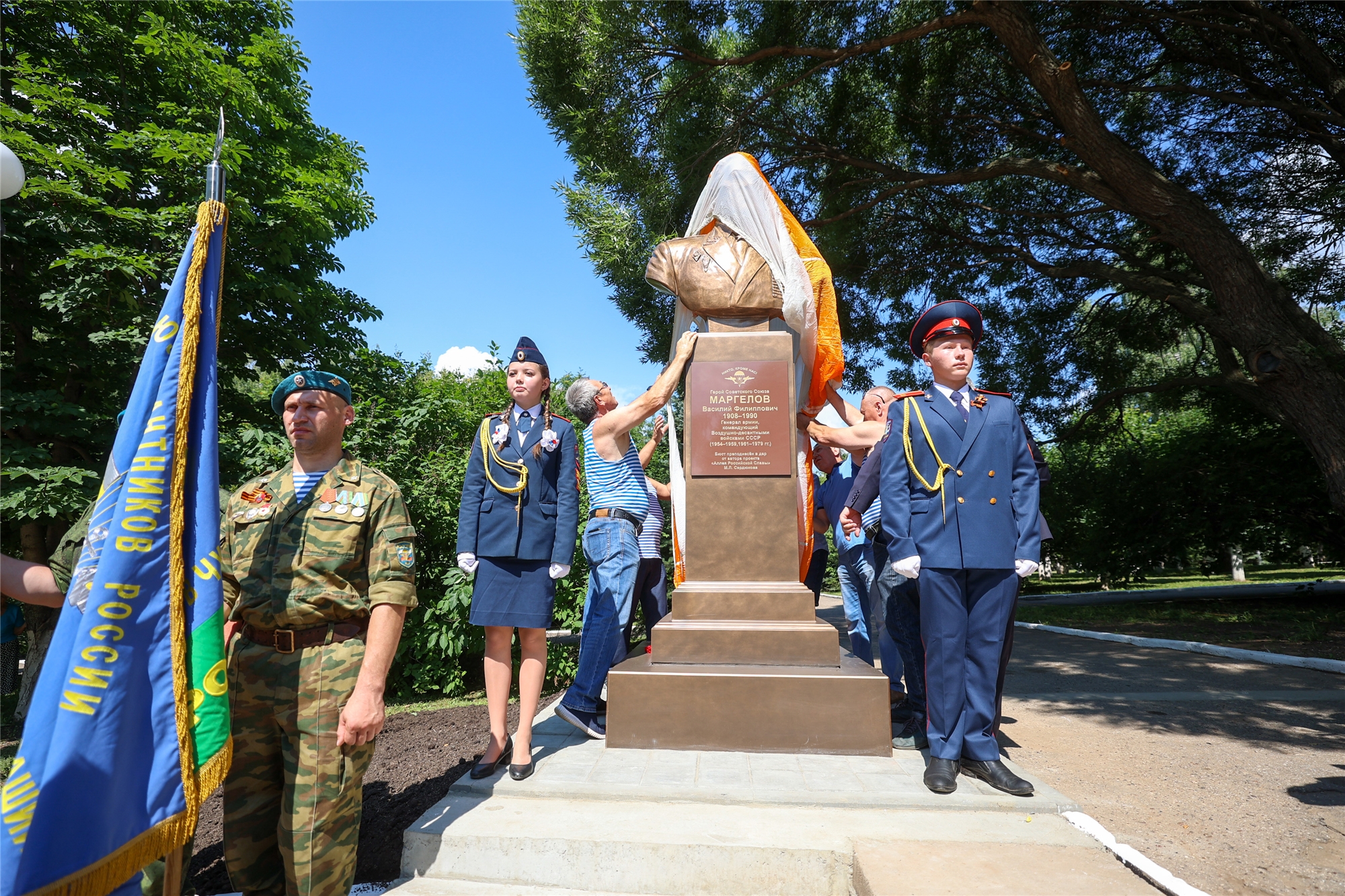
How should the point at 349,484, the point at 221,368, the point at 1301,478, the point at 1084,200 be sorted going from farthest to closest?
1. the point at 1301,478
2. the point at 1084,200
3. the point at 221,368
4. the point at 349,484

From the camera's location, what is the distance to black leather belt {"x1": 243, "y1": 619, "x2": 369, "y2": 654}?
2.13 metres

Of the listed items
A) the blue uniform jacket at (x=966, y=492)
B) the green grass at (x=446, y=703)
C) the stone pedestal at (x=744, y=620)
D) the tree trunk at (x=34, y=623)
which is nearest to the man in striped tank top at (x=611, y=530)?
the stone pedestal at (x=744, y=620)

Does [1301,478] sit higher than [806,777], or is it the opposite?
[1301,478]

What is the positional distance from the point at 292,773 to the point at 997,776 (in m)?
2.71

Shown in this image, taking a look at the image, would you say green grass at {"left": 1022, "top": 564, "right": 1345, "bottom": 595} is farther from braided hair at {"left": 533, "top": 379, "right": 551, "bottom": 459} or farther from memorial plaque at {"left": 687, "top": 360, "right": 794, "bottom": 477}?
braided hair at {"left": 533, "top": 379, "right": 551, "bottom": 459}

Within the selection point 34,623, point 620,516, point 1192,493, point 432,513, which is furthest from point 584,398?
point 1192,493

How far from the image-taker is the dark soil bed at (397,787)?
2.94 m

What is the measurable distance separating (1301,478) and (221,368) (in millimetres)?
17253

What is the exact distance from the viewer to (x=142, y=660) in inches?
69.1

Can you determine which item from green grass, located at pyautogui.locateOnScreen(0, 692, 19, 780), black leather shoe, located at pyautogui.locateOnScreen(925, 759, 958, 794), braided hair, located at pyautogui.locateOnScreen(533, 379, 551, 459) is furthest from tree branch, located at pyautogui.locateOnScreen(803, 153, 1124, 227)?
green grass, located at pyautogui.locateOnScreen(0, 692, 19, 780)

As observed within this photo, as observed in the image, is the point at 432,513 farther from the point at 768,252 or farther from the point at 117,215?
the point at 117,215

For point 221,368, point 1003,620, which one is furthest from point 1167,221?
point 221,368

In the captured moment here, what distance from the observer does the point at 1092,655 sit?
732cm

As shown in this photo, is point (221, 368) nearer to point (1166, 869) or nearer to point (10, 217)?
point (10, 217)
